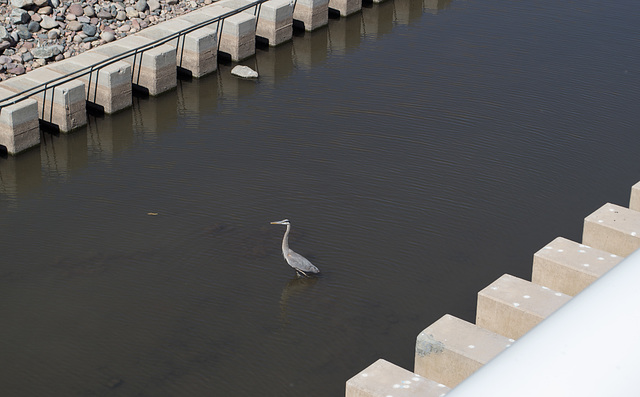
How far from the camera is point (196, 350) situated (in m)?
13.3

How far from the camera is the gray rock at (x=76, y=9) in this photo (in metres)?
23.2

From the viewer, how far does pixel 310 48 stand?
24.5m

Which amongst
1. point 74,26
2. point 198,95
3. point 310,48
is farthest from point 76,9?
point 310,48

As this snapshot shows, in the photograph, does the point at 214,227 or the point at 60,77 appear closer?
the point at 214,227

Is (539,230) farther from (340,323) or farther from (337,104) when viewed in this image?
(337,104)

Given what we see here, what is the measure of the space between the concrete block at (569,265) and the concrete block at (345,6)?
14.3 m

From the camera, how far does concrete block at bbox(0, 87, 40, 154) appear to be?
60.8 feet

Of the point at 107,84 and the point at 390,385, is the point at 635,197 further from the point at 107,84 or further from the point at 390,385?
the point at 107,84

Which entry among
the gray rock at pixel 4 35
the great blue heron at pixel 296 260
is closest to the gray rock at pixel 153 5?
the gray rock at pixel 4 35

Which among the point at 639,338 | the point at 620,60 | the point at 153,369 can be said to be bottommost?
the point at 153,369

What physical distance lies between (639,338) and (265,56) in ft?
72.9

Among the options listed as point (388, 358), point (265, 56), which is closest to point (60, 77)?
point (265, 56)

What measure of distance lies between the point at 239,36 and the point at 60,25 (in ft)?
15.5

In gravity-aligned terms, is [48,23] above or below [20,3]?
below
